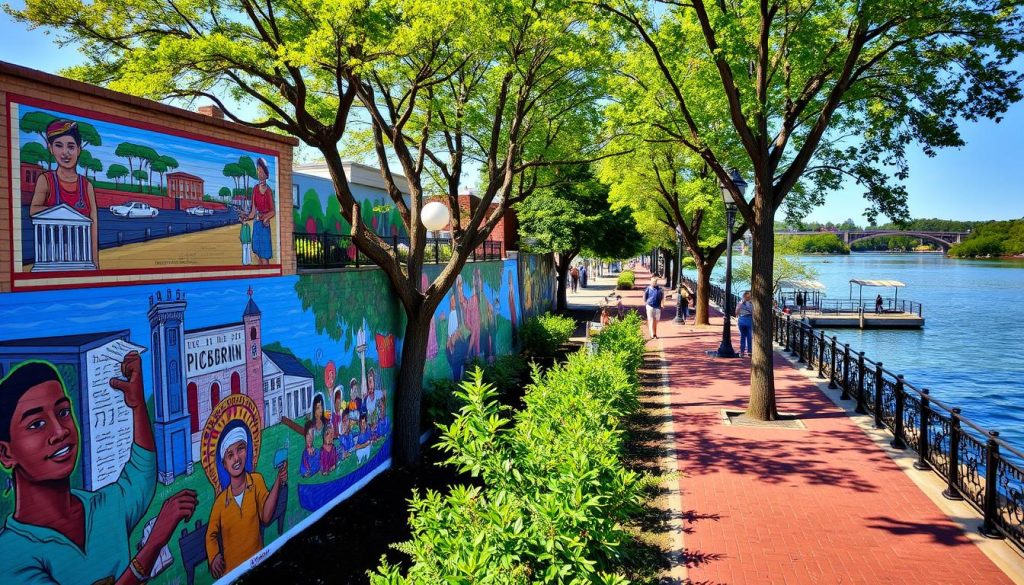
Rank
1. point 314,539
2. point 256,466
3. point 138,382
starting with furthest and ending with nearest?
1. point 314,539
2. point 256,466
3. point 138,382

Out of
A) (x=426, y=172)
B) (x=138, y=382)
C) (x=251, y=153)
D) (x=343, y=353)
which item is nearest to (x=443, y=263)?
(x=426, y=172)

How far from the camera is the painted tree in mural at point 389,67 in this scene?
8.28 m

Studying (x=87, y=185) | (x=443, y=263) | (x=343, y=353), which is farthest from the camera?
(x=443, y=263)

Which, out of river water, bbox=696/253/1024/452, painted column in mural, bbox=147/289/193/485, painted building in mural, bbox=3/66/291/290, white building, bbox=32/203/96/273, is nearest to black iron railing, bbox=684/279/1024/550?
painted column in mural, bbox=147/289/193/485

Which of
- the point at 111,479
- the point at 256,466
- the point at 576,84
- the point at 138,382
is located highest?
the point at 576,84

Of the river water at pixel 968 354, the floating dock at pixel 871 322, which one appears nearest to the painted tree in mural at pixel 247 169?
the river water at pixel 968 354

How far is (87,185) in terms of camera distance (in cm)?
505

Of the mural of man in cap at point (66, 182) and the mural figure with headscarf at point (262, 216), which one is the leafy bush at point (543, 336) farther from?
the mural of man in cap at point (66, 182)

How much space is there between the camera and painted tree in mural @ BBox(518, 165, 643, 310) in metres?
26.2

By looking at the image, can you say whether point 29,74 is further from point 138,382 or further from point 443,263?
point 443,263

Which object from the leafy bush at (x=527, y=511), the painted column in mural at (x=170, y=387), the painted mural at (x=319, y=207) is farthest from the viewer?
the painted mural at (x=319, y=207)

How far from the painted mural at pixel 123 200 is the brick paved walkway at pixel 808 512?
550 cm

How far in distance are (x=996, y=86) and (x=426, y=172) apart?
38.7 feet

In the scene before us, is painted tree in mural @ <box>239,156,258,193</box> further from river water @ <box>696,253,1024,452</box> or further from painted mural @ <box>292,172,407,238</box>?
river water @ <box>696,253,1024,452</box>
